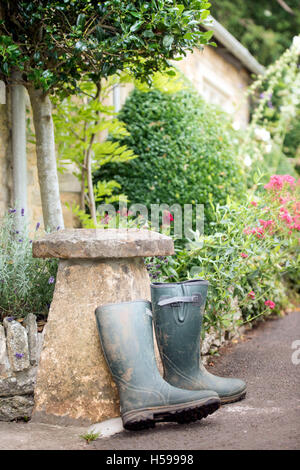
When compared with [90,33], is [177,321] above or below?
below

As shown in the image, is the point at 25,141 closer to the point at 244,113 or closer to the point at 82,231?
the point at 82,231

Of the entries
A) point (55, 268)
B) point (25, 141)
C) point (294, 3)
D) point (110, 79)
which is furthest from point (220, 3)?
point (55, 268)

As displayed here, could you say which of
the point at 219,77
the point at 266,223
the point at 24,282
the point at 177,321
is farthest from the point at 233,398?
the point at 219,77

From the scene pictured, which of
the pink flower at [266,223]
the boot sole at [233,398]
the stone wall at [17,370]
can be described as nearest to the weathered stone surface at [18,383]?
the stone wall at [17,370]

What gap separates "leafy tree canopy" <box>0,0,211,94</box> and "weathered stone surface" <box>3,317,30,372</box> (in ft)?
5.09

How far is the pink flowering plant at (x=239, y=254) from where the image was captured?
3.72 metres

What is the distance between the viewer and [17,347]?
2.80 meters

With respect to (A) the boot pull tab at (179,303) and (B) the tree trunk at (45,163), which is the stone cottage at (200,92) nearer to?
(B) the tree trunk at (45,163)

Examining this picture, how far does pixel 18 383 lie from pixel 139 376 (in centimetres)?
74

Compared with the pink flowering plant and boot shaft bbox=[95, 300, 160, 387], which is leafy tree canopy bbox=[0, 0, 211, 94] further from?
boot shaft bbox=[95, 300, 160, 387]

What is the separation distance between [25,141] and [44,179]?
53 cm

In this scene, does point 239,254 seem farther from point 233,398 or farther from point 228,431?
point 228,431

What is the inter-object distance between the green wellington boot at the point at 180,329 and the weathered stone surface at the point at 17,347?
0.74 metres

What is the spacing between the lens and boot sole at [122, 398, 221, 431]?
7.78 ft
